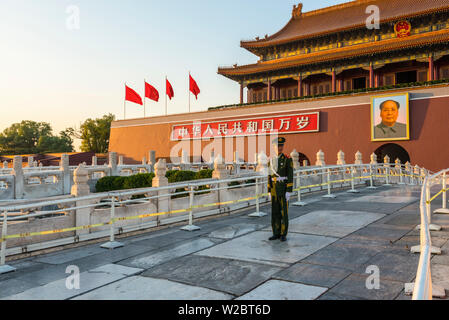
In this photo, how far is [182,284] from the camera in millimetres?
4648

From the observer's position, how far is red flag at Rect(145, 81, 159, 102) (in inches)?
1345

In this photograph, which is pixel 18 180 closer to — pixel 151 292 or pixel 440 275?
pixel 151 292

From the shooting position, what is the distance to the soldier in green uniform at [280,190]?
22.4 ft

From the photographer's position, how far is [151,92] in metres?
34.5

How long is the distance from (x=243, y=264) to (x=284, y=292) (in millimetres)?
1280

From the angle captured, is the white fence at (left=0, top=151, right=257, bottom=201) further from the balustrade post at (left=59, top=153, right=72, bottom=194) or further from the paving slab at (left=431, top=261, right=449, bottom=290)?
the paving slab at (left=431, top=261, right=449, bottom=290)

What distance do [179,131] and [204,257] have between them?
3065 cm

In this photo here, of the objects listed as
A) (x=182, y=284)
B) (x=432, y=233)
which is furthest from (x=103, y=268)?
(x=432, y=233)

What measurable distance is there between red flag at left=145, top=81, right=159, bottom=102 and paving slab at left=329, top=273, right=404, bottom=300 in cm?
3189

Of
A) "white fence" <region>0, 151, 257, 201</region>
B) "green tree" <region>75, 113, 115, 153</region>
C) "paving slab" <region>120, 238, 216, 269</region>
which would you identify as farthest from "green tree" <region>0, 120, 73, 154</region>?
"paving slab" <region>120, 238, 216, 269</region>

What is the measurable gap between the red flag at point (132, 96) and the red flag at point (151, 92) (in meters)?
1.01

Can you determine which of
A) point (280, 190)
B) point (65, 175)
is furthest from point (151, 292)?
point (65, 175)

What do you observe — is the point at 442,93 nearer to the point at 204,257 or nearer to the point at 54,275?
the point at 204,257

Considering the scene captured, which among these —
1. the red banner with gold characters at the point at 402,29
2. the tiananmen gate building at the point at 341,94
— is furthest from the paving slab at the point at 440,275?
the red banner with gold characters at the point at 402,29
